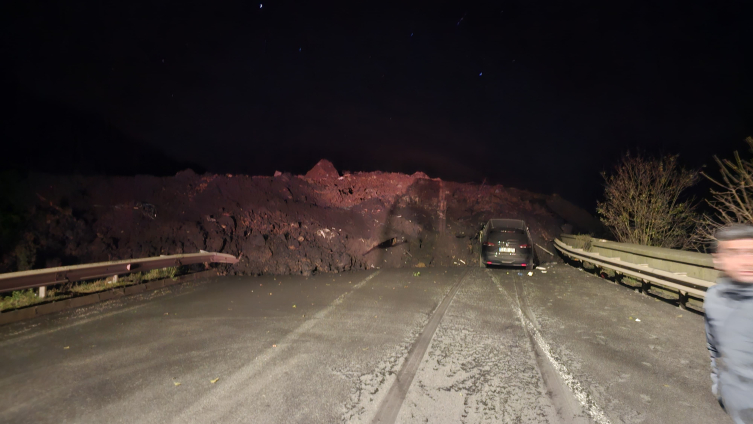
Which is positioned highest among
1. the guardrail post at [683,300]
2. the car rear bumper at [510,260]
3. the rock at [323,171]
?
the rock at [323,171]

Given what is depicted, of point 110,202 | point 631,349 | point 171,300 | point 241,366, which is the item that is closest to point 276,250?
point 171,300

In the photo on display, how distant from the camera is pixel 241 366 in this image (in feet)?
18.0

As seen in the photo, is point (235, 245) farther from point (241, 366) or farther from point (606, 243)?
point (606, 243)

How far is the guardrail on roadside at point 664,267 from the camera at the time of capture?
364 inches

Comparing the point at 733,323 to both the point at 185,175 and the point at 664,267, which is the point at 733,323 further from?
the point at 185,175

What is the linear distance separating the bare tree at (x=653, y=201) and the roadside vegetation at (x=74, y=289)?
18.4 meters

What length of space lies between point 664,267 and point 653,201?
7.90m

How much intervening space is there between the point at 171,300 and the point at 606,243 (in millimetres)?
15481

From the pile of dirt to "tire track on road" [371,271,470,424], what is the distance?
871cm

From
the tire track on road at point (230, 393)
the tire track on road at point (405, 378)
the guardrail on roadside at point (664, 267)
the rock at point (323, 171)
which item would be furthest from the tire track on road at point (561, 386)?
the rock at point (323, 171)

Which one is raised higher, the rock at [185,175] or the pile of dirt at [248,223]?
the rock at [185,175]

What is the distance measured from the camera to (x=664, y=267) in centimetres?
1224

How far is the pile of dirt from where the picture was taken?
50.5 feet

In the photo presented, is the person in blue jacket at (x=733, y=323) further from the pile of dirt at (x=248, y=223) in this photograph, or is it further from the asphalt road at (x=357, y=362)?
the pile of dirt at (x=248, y=223)
